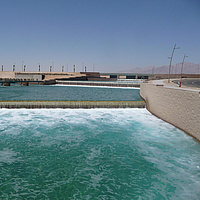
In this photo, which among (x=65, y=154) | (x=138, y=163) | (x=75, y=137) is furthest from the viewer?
(x=75, y=137)

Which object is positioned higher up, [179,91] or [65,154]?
[179,91]

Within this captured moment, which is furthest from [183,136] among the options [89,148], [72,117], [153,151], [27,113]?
[27,113]

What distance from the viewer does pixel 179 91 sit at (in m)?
19.6

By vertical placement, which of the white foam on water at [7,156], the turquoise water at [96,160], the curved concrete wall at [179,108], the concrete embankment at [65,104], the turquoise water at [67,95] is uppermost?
the curved concrete wall at [179,108]

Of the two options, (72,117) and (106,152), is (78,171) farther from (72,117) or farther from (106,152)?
(72,117)

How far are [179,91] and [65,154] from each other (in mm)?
12959

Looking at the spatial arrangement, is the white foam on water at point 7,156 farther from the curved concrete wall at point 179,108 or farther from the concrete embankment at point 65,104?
the concrete embankment at point 65,104

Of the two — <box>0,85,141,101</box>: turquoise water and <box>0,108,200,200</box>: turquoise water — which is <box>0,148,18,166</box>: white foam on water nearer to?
<box>0,108,200,200</box>: turquoise water

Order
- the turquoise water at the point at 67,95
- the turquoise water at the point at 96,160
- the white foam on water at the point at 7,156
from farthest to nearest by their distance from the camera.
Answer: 1. the turquoise water at the point at 67,95
2. the white foam on water at the point at 7,156
3. the turquoise water at the point at 96,160

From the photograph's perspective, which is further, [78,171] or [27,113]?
[27,113]

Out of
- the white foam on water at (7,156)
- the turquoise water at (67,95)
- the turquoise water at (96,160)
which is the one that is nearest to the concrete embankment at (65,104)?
the turquoise water at (96,160)

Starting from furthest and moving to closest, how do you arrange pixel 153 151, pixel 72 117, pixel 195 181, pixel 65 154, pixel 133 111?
pixel 133 111, pixel 72 117, pixel 153 151, pixel 65 154, pixel 195 181

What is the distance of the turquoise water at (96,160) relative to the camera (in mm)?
9438

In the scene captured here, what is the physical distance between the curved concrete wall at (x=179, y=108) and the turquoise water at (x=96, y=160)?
0.91 metres
